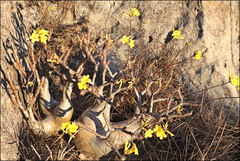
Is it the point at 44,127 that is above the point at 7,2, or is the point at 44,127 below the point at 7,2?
below

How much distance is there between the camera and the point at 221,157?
2.59 meters

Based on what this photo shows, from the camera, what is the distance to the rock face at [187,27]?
3156mm

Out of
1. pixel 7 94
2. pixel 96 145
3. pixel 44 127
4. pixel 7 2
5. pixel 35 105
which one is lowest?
pixel 96 145

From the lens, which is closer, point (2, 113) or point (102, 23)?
point (2, 113)

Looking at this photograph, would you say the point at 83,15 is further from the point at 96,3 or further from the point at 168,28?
the point at 168,28

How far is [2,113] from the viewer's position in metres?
2.14

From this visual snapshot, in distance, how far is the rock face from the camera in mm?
3156

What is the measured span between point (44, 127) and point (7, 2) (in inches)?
56.0

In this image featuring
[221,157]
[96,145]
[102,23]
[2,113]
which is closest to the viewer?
[2,113]

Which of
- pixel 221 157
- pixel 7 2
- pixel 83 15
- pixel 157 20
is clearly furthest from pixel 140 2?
pixel 221 157

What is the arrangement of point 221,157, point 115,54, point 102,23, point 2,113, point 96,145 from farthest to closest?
point 102,23, point 115,54, point 221,157, point 96,145, point 2,113

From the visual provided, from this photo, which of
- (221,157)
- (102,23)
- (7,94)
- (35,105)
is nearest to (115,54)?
(102,23)

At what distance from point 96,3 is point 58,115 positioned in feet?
6.32

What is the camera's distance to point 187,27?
3.35m
